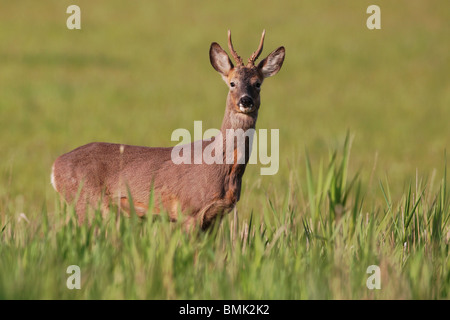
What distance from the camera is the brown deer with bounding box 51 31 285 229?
6078 millimetres

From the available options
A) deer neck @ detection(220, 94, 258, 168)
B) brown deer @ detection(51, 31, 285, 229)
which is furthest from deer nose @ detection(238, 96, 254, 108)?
deer neck @ detection(220, 94, 258, 168)

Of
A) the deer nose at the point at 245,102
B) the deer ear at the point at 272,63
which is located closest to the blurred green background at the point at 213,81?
the deer ear at the point at 272,63

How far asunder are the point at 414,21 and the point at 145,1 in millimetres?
11799

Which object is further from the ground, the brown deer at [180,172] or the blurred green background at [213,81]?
the blurred green background at [213,81]

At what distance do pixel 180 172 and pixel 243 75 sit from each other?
892 mm

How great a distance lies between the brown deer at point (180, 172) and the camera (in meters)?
6.08

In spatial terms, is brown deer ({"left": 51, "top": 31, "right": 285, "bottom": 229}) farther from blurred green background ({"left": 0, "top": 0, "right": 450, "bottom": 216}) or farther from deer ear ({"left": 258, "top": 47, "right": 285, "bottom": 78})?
blurred green background ({"left": 0, "top": 0, "right": 450, "bottom": 216})

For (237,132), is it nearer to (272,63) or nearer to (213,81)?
(272,63)

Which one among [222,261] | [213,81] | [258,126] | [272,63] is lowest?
[222,261]

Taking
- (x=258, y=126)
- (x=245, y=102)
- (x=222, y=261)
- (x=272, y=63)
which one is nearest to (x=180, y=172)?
(x=245, y=102)

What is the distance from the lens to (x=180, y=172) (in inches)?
247

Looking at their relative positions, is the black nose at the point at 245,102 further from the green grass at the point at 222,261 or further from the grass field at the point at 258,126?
the green grass at the point at 222,261

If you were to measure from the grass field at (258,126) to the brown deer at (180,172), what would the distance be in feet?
0.80
